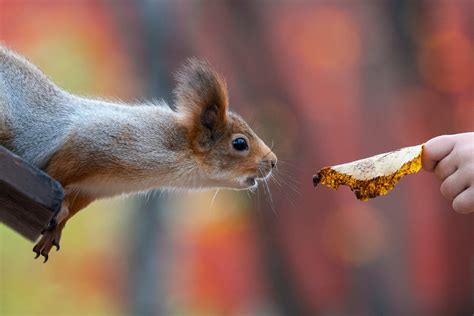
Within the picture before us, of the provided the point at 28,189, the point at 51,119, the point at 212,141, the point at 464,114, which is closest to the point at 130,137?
the point at 51,119

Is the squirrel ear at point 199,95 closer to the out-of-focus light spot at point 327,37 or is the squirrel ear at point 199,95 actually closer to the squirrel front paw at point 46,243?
the squirrel front paw at point 46,243

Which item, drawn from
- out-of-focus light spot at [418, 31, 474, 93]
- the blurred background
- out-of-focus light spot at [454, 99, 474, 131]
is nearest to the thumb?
the blurred background

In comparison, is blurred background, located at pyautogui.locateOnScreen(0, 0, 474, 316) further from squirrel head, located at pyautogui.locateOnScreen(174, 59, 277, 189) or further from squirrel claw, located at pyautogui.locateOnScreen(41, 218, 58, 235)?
squirrel claw, located at pyautogui.locateOnScreen(41, 218, 58, 235)

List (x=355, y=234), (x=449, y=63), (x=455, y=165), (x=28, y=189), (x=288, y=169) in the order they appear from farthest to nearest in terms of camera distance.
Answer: (x=449, y=63) → (x=355, y=234) → (x=288, y=169) → (x=455, y=165) → (x=28, y=189)

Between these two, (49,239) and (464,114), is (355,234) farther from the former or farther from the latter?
(49,239)

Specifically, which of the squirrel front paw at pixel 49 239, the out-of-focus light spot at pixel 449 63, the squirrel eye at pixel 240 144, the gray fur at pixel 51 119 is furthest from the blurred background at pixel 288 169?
the squirrel front paw at pixel 49 239
